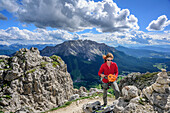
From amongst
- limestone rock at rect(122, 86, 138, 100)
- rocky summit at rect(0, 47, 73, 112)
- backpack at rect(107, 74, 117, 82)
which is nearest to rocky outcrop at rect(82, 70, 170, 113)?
limestone rock at rect(122, 86, 138, 100)

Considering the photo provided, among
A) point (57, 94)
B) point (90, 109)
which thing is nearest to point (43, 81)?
point (57, 94)

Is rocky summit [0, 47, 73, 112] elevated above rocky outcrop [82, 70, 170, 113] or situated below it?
below

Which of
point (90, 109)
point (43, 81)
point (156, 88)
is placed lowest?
point (43, 81)

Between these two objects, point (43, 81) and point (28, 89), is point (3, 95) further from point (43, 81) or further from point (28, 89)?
point (43, 81)

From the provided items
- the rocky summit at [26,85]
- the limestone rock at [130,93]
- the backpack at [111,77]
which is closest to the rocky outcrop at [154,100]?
the limestone rock at [130,93]

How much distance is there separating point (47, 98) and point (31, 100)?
9.01 metres

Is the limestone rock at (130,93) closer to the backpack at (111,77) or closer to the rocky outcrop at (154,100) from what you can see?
the rocky outcrop at (154,100)

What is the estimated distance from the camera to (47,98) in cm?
5791

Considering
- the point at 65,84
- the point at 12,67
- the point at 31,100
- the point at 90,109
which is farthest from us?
the point at 65,84

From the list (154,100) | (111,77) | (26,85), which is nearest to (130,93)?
(154,100)

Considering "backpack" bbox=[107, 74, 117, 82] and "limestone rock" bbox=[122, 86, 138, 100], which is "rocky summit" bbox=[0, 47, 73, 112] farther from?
"limestone rock" bbox=[122, 86, 138, 100]

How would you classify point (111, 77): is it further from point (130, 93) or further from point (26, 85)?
point (26, 85)

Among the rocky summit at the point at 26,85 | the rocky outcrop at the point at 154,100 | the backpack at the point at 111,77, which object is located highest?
the backpack at the point at 111,77

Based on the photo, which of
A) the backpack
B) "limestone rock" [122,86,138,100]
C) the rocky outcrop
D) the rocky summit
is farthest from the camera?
the rocky summit
